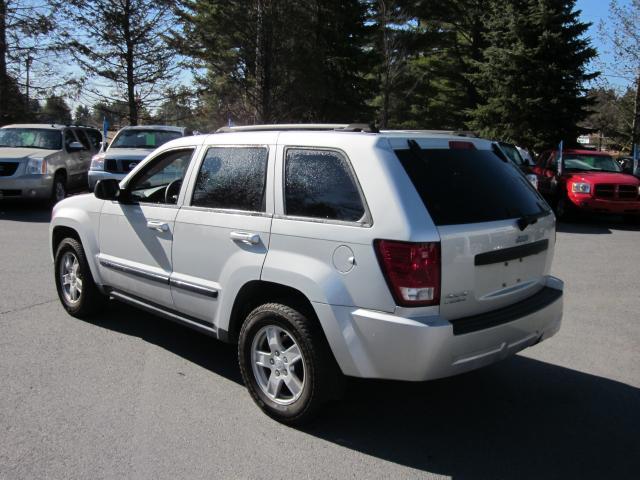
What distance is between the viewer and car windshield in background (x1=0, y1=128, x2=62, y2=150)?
13.9 metres

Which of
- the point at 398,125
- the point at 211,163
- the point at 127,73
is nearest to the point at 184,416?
the point at 211,163

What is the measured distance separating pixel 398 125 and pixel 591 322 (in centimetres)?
3509

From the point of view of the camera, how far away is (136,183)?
5.02 metres

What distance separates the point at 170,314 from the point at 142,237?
0.67 m

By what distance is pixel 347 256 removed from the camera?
10.9ft

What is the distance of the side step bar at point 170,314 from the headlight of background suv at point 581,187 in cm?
1104

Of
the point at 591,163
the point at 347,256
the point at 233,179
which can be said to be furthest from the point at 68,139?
the point at 347,256

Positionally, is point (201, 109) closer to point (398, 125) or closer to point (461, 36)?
point (398, 125)

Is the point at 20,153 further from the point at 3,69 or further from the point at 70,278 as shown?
the point at 3,69

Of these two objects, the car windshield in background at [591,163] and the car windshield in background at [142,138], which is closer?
the car windshield in background at [142,138]

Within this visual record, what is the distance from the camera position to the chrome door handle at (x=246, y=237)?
3776 millimetres

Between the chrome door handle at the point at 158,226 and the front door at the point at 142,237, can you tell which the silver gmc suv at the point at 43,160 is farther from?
the chrome door handle at the point at 158,226

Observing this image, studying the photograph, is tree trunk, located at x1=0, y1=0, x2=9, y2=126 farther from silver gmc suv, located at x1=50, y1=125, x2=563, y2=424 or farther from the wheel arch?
silver gmc suv, located at x1=50, y1=125, x2=563, y2=424

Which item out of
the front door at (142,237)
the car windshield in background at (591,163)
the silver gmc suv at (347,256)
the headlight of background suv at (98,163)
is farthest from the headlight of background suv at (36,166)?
the car windshield in background at (591,163)
